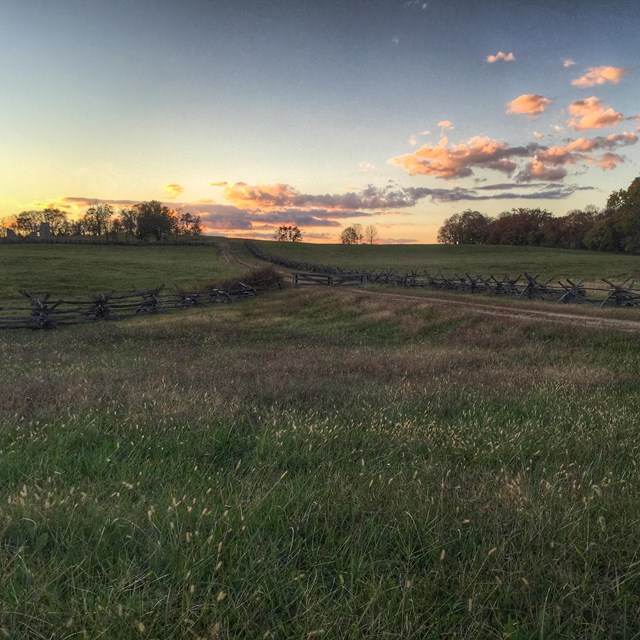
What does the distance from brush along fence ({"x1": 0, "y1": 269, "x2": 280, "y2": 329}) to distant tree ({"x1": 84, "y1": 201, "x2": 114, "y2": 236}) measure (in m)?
126

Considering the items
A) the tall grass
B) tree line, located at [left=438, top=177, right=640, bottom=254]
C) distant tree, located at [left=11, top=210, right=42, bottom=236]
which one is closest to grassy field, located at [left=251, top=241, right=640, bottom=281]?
tree line, located at [left=438, top=177, right=640, bottom=254]

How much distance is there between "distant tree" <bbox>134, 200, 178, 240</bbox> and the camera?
126 metres

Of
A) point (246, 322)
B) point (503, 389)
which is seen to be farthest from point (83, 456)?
point (246, 322)

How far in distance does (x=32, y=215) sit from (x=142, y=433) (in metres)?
192

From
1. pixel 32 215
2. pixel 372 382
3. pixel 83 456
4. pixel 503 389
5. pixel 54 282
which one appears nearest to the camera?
pixel 83 456

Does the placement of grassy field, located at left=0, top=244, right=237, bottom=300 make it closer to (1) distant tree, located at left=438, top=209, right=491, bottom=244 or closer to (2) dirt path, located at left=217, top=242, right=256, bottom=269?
(2) dirt path, located at left=217, top=242, right=256, bottom=269

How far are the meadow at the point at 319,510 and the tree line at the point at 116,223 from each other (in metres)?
131

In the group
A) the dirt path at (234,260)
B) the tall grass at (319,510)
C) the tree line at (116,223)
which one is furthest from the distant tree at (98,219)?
the tall grass at (319,510)

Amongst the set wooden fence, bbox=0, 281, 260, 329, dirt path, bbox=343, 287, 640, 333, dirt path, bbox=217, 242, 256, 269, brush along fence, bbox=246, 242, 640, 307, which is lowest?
wooden fence, bbox=0, 281, 260, 329

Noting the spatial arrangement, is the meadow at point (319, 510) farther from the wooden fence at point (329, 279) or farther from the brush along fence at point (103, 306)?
the wooden fence at point (329, 279)

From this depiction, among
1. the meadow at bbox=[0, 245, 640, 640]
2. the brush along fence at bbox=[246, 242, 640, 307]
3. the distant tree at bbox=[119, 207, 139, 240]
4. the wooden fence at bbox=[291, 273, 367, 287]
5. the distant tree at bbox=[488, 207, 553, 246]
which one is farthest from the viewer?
the distant tree at bbox=[119, 207, 139, 240]

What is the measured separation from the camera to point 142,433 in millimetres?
5363

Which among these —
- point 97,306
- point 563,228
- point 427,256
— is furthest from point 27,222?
point 563,228

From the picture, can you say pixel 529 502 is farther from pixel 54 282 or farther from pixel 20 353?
pixel 54 282
